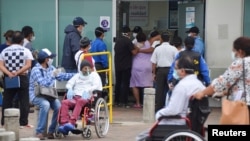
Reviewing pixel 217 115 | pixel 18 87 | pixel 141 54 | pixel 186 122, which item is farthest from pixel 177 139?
pixel 141 54

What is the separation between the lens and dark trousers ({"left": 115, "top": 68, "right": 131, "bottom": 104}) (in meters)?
16.6

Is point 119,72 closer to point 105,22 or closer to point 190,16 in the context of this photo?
point 105,22

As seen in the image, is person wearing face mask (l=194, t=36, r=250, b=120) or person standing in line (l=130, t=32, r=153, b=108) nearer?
person wearing face mask (l=194, t=36, r=250, b=120)

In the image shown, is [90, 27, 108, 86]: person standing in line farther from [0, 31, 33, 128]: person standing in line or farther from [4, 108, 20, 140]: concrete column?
[4, 108, 20, 140]: concrete column

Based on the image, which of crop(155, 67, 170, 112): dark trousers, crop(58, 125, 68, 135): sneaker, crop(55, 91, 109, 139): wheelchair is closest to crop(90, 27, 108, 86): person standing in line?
crop(155, 67, 170, 112): dark trousers

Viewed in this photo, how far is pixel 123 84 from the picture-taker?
16.7 metres

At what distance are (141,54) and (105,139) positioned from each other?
17.3 feet

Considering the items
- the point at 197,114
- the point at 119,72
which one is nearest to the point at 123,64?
the point at 119,72

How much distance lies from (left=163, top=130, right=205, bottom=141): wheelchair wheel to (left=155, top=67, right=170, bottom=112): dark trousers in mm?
6355

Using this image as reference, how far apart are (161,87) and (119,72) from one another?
235cm

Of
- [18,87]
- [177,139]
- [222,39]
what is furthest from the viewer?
[222,39]

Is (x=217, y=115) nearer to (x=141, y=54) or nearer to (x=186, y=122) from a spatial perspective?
(x=141, y=54)

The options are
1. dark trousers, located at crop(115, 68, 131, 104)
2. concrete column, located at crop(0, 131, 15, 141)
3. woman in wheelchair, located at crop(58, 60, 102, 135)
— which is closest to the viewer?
concrete column, located at crop(0, 131, 15, 141)

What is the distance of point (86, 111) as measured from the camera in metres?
11.3
